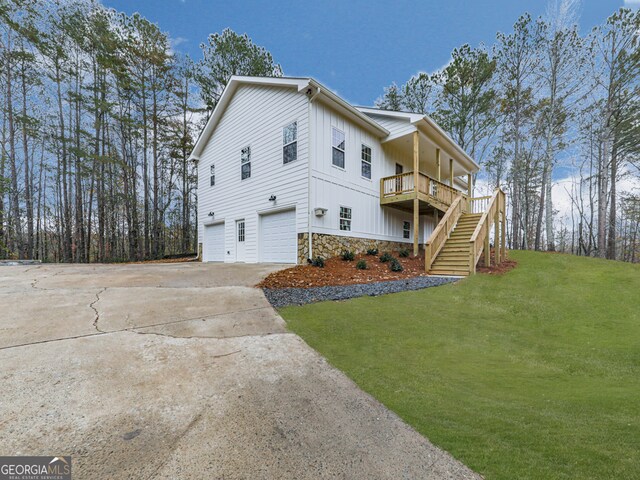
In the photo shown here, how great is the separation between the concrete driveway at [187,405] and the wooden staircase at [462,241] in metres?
6.68

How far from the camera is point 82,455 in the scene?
1.63 m

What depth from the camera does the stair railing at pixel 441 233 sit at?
29.4 ft

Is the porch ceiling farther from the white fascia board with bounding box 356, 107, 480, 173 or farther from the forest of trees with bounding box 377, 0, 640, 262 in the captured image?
the forest of trees with bounding box 377, 0, 640, 262

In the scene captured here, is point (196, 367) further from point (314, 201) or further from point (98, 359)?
point (314, 201)

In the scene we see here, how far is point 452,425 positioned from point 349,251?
825cm

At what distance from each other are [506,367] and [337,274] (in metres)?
4.86

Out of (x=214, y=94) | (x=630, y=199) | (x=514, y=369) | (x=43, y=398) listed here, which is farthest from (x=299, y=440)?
(x=630, y=199)

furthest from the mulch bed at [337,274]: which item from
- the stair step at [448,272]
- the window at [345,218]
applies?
the window at [345,218]

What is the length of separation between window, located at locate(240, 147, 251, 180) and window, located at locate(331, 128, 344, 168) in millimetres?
3893

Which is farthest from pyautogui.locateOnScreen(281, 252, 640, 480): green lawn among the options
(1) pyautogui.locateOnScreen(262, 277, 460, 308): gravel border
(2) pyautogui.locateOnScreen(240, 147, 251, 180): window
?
(2) pyautogui.locateOnScreen(240, 147, 251, 180): window

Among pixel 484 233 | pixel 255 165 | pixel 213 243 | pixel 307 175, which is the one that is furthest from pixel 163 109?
pixel 484 233

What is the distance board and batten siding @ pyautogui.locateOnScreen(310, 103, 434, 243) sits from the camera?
31.0 ft

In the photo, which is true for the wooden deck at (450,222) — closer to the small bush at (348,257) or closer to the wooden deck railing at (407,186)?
the wooden deck railing at (407,186)

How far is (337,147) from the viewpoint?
10234 millimetres
